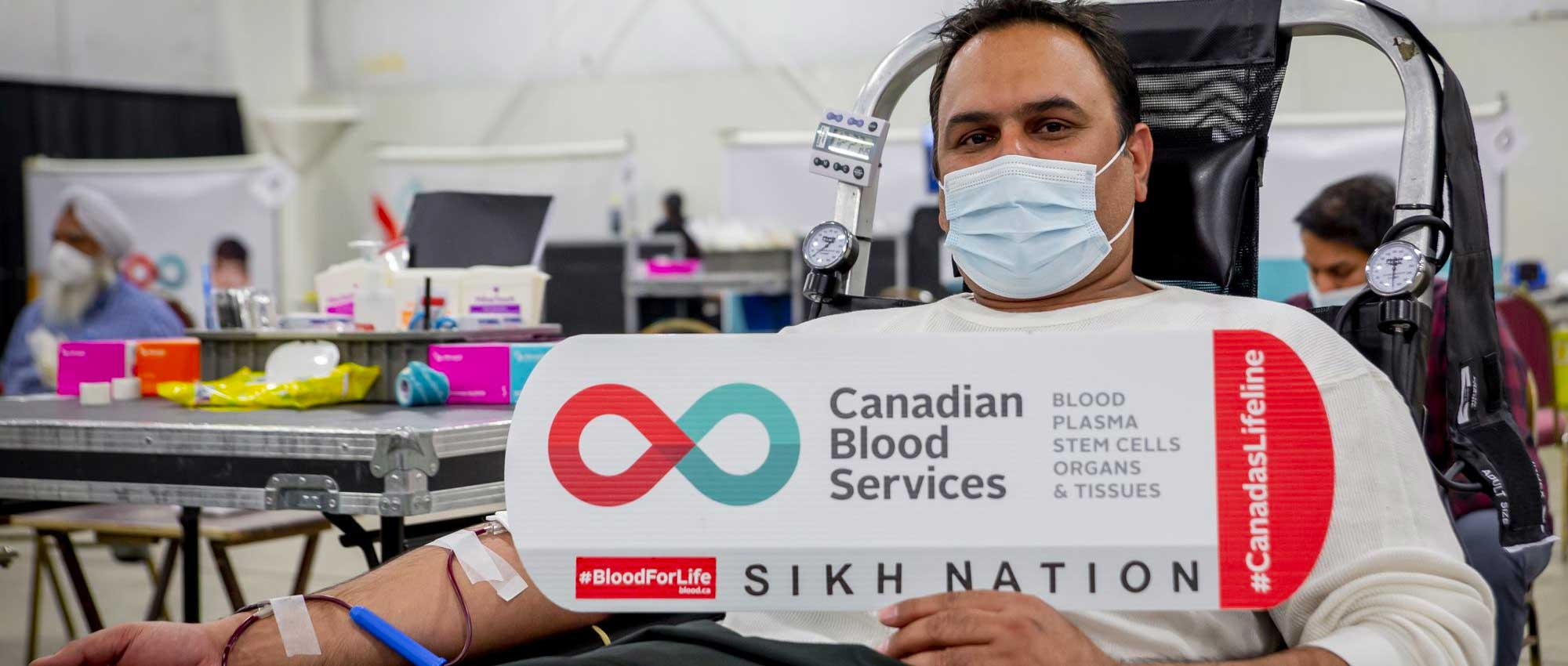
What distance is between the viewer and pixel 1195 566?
857 mm

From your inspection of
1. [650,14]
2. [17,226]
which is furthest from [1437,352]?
[17,226]

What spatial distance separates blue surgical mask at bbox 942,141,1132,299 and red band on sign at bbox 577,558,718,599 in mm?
608

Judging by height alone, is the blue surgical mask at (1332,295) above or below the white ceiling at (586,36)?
below

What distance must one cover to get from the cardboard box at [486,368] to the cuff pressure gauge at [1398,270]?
3.48ft

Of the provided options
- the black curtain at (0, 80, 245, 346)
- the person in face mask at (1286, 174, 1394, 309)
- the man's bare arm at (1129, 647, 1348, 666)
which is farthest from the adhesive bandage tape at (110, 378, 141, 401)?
the black curtain at (0, 80, 245, 346)

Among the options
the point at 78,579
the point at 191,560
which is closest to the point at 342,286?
the point at 191,560

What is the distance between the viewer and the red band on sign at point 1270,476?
33.4 inches

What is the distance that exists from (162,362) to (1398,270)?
178cm

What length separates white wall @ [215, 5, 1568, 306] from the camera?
345 inches

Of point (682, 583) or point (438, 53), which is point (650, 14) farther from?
point (682, 583)

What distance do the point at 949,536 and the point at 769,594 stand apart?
124 mm

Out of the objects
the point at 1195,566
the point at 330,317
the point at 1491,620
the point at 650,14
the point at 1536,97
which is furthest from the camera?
the point at 650,14

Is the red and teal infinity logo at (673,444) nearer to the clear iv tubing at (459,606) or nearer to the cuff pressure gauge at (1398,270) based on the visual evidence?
the clear iv tubing at (459,606)

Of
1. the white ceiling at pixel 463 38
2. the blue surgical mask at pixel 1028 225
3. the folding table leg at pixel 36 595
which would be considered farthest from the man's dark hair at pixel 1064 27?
the white ceiling at pixel 463 38
